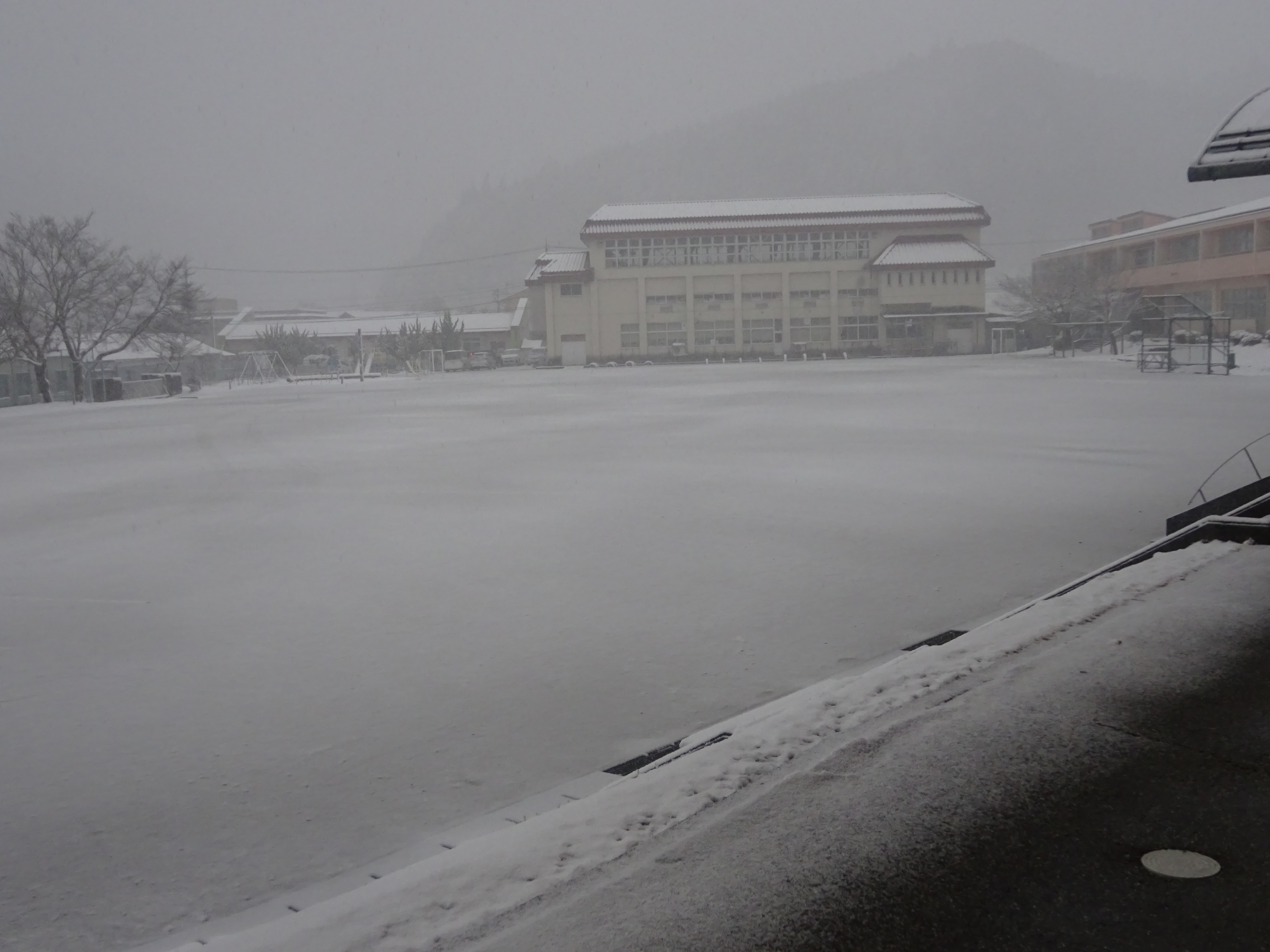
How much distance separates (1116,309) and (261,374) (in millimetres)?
50228

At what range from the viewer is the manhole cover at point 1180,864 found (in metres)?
2.70

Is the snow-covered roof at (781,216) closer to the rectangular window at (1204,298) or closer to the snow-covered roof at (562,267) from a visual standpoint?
the snow-covered roof at (562,267)

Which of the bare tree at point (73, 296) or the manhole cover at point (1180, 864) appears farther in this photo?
the bare tree at point (73, 296)

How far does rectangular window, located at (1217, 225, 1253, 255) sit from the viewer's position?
5159 centimetres

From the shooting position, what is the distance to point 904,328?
6919 cm

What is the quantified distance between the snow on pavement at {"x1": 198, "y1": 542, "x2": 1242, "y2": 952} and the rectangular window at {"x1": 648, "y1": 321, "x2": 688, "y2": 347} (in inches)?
2603

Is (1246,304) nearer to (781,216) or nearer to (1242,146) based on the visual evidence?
(781,216)

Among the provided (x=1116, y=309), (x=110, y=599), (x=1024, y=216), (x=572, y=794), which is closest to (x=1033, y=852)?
(x=572, y=794)

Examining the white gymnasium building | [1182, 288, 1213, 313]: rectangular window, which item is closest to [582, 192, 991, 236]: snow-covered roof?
the white gymnasium building

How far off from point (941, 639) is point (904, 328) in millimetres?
66589

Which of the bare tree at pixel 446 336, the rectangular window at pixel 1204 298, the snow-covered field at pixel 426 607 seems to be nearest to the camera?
the snow-covered field at pixel 426 607

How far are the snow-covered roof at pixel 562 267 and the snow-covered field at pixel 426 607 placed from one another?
54130mm

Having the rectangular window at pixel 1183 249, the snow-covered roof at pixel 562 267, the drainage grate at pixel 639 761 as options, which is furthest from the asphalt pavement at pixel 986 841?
the snow-covered roof at pixel 562 267

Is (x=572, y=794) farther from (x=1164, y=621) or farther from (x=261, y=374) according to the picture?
(x=261, y=374)
